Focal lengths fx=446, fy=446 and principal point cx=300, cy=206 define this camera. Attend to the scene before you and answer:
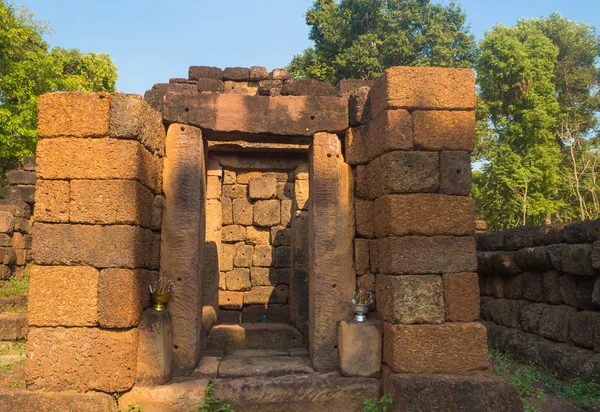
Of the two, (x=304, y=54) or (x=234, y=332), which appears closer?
(x=234, y=332)

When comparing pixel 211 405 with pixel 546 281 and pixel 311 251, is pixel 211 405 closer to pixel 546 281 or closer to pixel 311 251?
pixel 311 251

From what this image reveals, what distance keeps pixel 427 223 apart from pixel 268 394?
7.69 feet

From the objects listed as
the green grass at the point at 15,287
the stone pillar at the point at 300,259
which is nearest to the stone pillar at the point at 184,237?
the stone pillar at the point at 300,259

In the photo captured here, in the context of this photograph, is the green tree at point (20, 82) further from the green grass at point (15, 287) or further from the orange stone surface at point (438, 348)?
the orange stone surface at point (438, 348)

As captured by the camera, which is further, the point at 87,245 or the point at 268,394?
the point at 268,394

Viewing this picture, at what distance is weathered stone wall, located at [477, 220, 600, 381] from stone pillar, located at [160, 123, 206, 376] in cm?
485

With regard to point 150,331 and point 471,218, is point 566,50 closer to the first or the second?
point 471,218

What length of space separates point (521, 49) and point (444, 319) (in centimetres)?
2223

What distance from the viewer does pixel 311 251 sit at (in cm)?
524

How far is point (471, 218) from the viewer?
4.54m

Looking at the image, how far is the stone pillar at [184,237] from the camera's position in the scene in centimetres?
482

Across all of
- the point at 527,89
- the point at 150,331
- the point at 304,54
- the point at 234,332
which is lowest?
the point at 234,332

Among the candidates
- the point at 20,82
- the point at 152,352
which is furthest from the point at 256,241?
the point at 20,82

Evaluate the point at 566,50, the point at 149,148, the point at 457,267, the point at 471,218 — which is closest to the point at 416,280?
the point at 457,267
